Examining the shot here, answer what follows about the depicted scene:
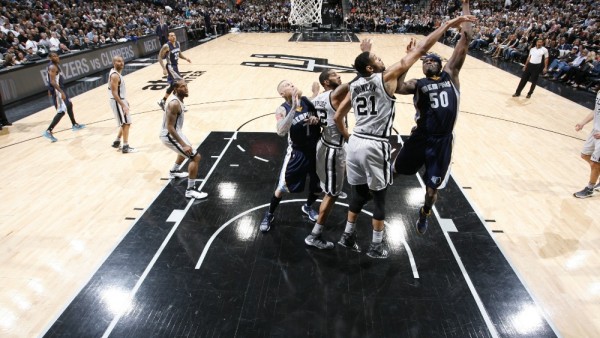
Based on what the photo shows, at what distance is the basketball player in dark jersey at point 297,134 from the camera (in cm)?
452

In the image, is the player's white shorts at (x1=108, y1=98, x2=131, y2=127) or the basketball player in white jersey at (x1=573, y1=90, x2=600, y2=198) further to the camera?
the player's white shorts at (x1=108, y1=98, x2=131, y2=127)

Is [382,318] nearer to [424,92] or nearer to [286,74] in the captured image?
[424,92]

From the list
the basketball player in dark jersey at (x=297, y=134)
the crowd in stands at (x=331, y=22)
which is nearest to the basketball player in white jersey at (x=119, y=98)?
the basketball player in dark jersey at (x=297, y=134)

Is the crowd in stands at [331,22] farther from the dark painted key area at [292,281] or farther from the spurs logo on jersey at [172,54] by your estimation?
the dark painted key area at [292,281]

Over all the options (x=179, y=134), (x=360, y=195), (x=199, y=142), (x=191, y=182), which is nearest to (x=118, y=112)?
(x=199, y=142)

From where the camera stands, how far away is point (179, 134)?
235 inches

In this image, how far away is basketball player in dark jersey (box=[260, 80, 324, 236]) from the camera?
14.8 ft

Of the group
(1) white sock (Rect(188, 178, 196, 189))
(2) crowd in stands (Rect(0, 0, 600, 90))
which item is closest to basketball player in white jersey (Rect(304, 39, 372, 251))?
(1) white sock (Rect(188, 178, 196, 189))

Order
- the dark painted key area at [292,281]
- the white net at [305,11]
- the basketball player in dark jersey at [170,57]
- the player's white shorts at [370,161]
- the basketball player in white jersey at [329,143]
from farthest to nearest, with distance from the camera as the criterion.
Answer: the white net at [305,11] → the basketball player in dark jersey at [170,57] → the basketball player in white jersey at [329,143] → the player's white shorts at [370,161] → the dark painted key area at [292,281]

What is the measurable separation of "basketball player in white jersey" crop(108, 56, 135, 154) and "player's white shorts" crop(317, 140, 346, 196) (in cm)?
472

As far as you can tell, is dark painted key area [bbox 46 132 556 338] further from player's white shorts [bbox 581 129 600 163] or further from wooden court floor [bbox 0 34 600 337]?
player's white shorts [bbox 581 129 600 163]

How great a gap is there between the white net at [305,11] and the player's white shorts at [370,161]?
17823 millimetres

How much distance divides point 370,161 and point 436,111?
0.95m

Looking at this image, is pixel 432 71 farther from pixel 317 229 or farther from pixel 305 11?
pixel 305 11
